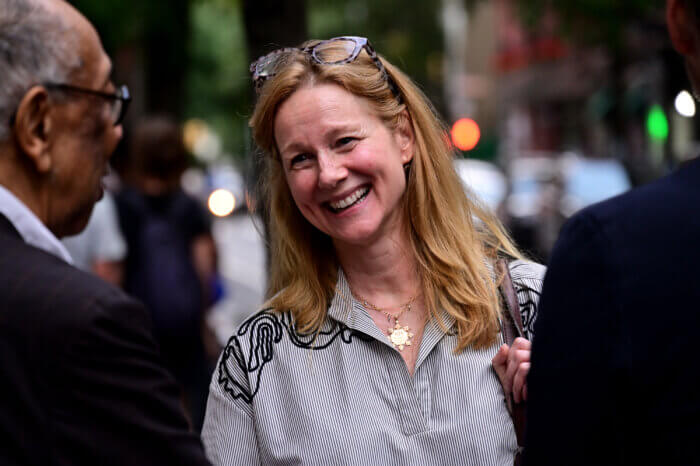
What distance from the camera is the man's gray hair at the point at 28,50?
181 cm

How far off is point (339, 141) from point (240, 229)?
112 feet

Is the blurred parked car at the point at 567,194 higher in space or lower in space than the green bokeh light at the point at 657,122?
lower

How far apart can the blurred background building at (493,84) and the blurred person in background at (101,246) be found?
3.52 ft

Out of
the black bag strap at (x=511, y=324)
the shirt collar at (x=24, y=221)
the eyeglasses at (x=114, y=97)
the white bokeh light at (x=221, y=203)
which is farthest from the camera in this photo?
the white bokeh light at (x=221, y=203)

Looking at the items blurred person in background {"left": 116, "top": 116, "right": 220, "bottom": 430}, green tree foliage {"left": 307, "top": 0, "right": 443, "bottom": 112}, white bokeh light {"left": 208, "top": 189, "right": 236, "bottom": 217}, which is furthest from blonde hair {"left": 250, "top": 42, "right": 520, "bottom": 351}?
green tree foliage {"left": 307, "top": 0, "right": 443, "bottom": 112}

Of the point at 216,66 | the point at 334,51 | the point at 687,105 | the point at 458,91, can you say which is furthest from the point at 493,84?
the point at 334,51

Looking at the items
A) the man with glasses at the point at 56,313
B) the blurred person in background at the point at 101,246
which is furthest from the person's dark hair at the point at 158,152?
the man with glasses at the point at 56,313

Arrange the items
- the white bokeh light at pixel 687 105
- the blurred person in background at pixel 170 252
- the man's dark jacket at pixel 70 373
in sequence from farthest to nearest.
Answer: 1. the blurred person in background at pixel 170 252
2. the white bokeh light at pixel 687 105
3. the man's dark jacket at pixel 70 373

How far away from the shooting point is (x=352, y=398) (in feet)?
8.26

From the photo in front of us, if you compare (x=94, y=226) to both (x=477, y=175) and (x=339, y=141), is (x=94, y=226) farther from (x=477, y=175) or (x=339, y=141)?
(x=477, y=175)

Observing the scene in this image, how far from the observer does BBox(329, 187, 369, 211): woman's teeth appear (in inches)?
107

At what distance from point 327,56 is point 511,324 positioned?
957 mm

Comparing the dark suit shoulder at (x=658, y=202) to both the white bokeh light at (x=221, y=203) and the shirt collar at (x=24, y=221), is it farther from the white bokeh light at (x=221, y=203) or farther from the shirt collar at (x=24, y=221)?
the white bokeh light at (x=221, y=203)

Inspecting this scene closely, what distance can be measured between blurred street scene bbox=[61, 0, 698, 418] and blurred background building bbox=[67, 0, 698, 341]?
3cm
